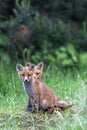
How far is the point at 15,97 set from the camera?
10180 mm

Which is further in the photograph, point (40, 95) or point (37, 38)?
point (37, 38)

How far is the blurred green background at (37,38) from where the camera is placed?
14578 mm

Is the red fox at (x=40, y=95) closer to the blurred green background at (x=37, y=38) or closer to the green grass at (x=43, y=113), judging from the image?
the green grass at (x=43, y=113)

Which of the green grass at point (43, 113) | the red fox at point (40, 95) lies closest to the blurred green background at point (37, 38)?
the green grass at point (43, 113)

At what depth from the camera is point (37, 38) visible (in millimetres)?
14883

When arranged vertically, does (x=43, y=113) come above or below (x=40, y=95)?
below

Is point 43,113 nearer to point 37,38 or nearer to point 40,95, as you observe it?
point 40,95

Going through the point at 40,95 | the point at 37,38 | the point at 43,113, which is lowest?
the point at 43,113

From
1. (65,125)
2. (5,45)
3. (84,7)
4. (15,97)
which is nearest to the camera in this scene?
(65,125)

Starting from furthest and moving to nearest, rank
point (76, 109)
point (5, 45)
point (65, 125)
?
point (5, 45) → point (76, 109) → point (65, 125)

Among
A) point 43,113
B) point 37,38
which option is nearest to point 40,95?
point 43,113

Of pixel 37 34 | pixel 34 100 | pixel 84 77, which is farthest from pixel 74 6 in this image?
pixel 34 100

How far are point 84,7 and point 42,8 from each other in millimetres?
1150

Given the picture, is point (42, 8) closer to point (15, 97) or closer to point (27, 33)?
point (27, 33)
